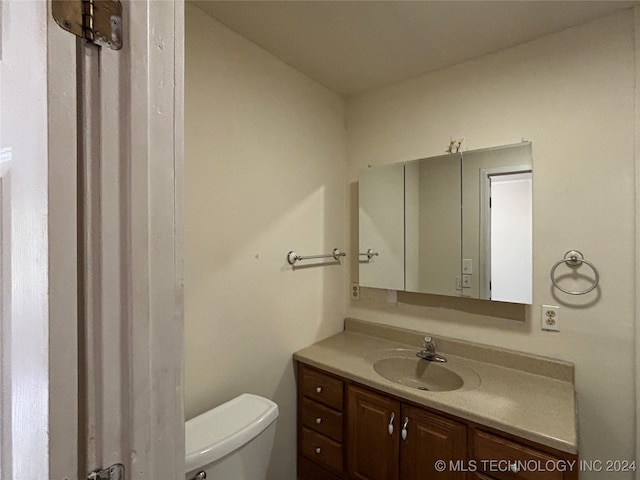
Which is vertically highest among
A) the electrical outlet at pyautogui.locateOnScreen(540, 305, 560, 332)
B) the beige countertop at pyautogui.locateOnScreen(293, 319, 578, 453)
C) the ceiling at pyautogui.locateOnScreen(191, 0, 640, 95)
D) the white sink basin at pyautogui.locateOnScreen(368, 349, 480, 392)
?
the ceiling at pyautogui.locateOnScreen(191, 0, 640, 95)

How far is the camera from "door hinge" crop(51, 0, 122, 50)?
420mm

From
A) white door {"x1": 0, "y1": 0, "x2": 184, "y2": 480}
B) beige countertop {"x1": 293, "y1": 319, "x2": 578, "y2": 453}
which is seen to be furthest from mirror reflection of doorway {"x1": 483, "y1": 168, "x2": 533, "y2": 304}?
white door {"x1": 0, "y1": 0, "x2": 184, "y2": 480}

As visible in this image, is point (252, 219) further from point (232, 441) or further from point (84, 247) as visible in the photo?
point (84, 247)

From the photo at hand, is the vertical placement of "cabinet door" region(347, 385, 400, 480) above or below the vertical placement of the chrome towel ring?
below

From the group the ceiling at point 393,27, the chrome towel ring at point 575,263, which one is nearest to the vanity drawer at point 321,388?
the chrome towel ring at point 575,263

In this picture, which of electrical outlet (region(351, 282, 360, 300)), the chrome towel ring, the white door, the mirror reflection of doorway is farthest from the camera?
electrical outlet (region(351, 282, 360, 300))

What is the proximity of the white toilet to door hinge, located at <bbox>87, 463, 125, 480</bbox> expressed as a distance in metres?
0.62

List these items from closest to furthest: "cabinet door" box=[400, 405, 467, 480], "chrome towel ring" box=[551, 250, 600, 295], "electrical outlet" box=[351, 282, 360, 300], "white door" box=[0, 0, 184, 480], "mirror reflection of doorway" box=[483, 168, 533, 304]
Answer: "white door" box=[0, 0, 184, 480], "cabinet door" box=[400, 405, 467, 480], "chrome towel ring" box=[551, 250, 600, 295], "mirror reflection of doorway" box=[483, 168, 533, 304], "electrical outlet" box=[351, 282, 360, 300]

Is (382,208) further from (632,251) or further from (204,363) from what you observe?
(204,363)

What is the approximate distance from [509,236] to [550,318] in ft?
1.35

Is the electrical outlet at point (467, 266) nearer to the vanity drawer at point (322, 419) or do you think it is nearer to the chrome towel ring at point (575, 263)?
the chrome towel ring at point (575, 263)

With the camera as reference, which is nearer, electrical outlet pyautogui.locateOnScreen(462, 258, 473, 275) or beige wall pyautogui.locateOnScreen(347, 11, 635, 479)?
beige wall pyautogui.locateOnScreen(347, 11, 635, 479)

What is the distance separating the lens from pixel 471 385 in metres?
1.36

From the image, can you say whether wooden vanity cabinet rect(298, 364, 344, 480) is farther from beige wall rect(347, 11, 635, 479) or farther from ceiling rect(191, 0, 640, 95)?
ceiling rect(191, 0, 640, 95)
